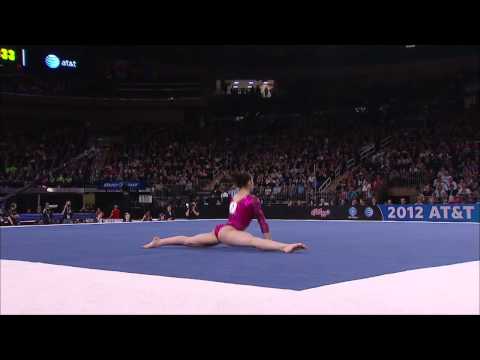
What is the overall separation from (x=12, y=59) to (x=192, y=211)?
14.6 m

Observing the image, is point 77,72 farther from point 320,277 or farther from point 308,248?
point 320,277

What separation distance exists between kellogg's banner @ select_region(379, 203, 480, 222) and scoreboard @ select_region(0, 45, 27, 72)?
22540mm

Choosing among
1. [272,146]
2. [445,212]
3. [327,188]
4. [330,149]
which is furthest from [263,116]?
[445,212]

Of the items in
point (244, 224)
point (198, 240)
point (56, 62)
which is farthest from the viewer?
point (56, 62)

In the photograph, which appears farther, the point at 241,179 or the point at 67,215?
the point at 67,215

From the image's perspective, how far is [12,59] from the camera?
1222 inches

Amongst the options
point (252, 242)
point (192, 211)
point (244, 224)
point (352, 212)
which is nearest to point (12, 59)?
point (192, 211)

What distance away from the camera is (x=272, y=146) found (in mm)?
33812

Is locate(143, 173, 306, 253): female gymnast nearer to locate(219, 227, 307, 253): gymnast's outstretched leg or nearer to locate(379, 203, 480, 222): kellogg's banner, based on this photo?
locate(219, 227, 307, 253): gymnast's outstretched leg

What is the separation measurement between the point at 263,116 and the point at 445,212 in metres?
18.0

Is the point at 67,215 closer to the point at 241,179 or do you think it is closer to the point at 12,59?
the point at 12,59

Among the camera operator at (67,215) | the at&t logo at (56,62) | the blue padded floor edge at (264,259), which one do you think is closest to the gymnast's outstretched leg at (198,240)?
the blue padded floor edge at (264,259)

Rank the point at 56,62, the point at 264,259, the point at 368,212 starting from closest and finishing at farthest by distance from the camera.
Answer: the point at 264,259, the point at 368,212, the point at 56,62

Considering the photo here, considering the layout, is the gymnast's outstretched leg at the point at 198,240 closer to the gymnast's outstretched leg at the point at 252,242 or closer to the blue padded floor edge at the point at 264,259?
the blue padded floor edge at the point at 264,259
